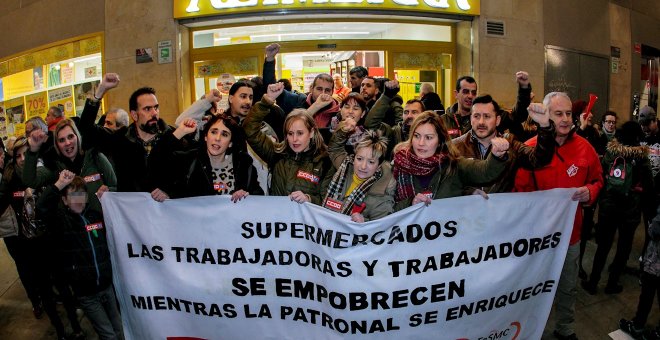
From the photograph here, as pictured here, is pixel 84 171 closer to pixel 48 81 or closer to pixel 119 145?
pixel 119 145

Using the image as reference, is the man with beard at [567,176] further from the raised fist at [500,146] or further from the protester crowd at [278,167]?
the raised fist at [500,146]

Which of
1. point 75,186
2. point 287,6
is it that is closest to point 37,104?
point 287,6

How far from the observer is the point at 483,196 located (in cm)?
331

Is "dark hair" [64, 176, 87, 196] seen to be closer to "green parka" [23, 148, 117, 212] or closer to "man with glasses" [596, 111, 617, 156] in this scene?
"green parka" [23, 148, 117, 212]

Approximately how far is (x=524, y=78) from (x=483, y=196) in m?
1.53

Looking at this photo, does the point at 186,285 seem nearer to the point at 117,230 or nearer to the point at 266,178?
the point at 117,230

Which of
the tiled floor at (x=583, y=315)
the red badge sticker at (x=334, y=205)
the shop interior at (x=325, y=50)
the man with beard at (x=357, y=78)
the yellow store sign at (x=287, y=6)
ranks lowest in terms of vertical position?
the tiled floor at (x=583, y=315)

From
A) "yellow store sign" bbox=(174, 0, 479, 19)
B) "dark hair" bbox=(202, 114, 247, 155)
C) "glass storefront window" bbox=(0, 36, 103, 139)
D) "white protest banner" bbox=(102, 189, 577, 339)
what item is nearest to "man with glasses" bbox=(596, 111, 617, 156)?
"yellow store sign" bbox=(174, 0, 479, 19)

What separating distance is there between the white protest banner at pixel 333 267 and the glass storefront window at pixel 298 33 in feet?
23.8

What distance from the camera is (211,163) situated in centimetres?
376

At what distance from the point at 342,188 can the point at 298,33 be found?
7333 mm

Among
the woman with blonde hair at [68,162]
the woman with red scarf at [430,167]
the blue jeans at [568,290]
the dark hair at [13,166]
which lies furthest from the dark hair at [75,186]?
the blue jeans at [568,290]

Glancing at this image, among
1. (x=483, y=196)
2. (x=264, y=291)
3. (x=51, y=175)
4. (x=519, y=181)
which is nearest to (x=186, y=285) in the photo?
(x=264, y=291)

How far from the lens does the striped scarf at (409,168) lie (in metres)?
3.37
